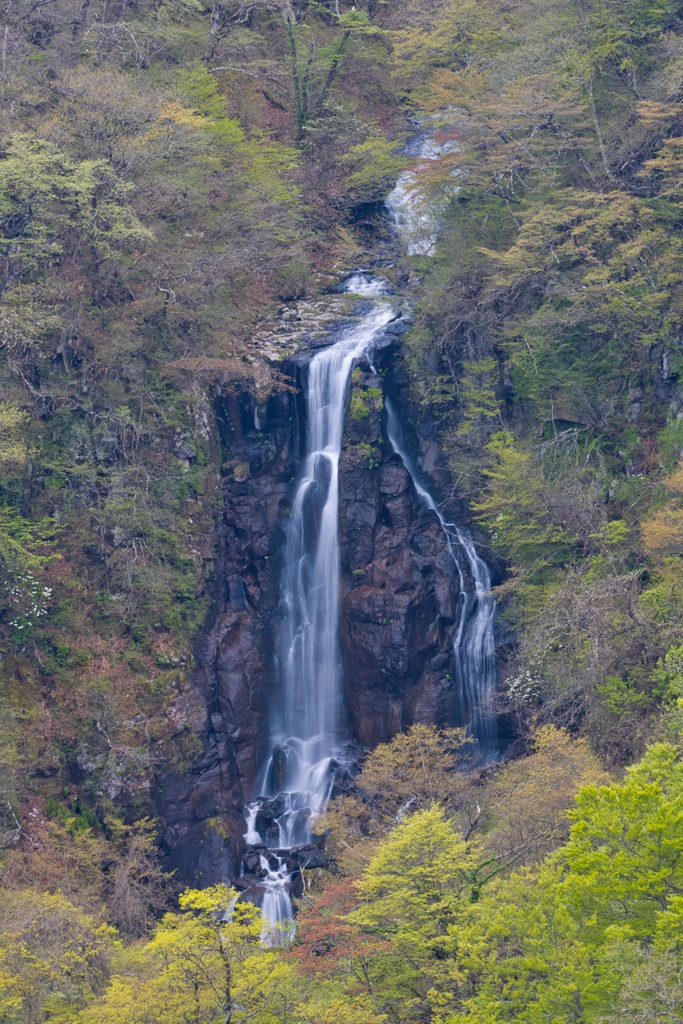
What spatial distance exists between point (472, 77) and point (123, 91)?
30.3 ft

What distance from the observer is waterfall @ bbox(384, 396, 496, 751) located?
22.2 meters

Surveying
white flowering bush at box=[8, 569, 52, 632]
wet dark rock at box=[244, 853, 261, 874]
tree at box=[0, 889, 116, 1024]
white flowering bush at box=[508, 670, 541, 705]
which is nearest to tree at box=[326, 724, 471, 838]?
white flowering bush at box=[508, 670, 541, 705]

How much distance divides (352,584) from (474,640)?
355 cm

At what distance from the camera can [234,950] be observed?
12008 millimetres

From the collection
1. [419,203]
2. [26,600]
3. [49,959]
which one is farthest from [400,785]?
[419,203]

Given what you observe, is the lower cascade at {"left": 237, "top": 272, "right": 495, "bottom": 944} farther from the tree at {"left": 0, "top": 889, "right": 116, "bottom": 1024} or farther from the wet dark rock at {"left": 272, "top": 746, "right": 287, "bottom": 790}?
the tree at {"left": 0, "top": 889, "right": 116, "bottom": 1024}

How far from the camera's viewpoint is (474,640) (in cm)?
2256

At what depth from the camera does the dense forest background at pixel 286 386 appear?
50.0 ft

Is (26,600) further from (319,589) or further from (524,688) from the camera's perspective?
(524,688)

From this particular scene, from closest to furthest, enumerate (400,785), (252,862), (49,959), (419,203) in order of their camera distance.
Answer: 1. (49,959)
2. (400,785)
3. (252,862)
4. (419,203)

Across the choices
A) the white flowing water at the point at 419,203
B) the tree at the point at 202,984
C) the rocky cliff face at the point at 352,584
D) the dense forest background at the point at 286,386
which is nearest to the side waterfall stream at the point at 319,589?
the rocky cliff face at the point at 352,584

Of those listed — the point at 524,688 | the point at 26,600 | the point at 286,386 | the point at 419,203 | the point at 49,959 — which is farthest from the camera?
the point at 419,203

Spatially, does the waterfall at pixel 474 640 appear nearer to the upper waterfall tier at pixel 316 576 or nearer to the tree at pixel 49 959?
the upper waterfall tier at pixel 316 576

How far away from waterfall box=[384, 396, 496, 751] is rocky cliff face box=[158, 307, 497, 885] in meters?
0.22
